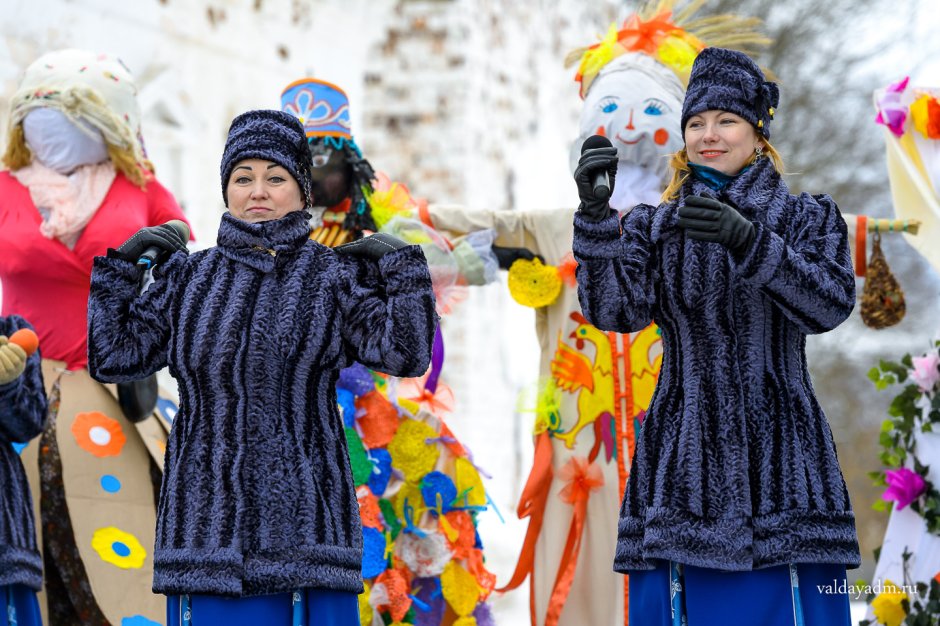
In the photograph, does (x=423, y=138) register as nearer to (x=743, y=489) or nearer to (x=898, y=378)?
(x=898, y=378)

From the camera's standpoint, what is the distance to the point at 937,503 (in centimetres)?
470

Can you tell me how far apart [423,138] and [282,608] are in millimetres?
6391

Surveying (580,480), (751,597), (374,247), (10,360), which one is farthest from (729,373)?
(10,360)

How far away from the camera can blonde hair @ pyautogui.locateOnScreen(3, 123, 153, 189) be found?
15.8ft

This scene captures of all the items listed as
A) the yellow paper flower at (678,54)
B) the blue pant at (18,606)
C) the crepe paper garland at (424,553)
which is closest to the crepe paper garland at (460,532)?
the crepe paper garland at (424,553)

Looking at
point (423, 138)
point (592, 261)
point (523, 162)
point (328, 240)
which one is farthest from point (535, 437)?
point (523, 162)

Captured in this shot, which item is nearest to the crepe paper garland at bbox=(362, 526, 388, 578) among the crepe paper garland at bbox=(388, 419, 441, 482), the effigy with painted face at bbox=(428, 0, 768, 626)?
the crepe paper garland at bbox=(388, 419, 441, 482)

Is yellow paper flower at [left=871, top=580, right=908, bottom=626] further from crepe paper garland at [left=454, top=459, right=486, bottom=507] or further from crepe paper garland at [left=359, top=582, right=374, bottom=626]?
crepe paper garland at [left=359, top=582, right=374, bottom=626]

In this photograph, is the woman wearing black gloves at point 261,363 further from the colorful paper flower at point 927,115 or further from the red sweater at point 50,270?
the colorful paper flower at point 927,115

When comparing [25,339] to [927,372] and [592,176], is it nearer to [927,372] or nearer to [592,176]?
[592,176]

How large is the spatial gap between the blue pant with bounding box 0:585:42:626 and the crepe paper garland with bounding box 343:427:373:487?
1.02m

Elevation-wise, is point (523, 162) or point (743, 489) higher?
point (523, 162)

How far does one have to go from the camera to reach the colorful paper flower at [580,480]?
477cm

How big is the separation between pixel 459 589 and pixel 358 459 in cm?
55
